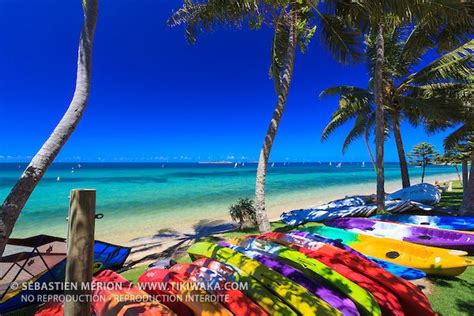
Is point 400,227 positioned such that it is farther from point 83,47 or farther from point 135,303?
point 83,47

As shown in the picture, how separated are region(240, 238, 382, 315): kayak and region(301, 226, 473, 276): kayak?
2177 mm

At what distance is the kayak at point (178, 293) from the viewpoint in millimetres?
3090

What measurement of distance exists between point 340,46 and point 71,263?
948cm

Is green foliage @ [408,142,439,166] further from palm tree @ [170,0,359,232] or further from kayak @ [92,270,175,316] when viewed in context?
kayak @ [92,270,175,316]

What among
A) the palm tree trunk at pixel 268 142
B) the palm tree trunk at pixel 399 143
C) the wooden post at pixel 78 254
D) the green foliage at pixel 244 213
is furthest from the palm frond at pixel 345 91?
the wooden post at pixel 78 254

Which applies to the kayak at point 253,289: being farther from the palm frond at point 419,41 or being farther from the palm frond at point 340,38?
the palm frond at point 419,41

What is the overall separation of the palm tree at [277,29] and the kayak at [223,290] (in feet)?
11.4

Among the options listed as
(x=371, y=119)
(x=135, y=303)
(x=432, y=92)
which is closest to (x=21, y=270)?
(x=135, y=303)

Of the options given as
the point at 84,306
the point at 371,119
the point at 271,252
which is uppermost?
the point at 371,119

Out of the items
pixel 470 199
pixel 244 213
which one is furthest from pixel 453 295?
pixel 470 199

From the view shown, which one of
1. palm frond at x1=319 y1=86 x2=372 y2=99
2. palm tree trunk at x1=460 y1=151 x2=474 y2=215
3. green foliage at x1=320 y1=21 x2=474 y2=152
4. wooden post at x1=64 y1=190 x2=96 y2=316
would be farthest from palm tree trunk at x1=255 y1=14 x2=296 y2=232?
palm frond at x1=319 y1=86 x2=372 y2=99

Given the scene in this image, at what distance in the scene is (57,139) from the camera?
2.99 metres

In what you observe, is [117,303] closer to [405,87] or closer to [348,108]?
[348,108]

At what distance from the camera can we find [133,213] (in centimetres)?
1377
